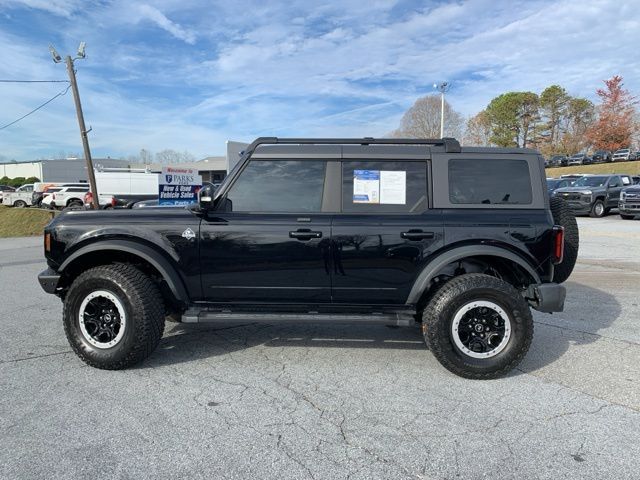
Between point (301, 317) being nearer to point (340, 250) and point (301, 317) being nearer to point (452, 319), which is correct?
point (340, 250)

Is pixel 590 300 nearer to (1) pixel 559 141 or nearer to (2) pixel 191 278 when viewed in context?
(2) pixel 191 278

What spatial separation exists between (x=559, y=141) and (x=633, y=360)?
62.7m

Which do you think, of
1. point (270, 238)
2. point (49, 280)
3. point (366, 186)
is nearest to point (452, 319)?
point (366, 186)

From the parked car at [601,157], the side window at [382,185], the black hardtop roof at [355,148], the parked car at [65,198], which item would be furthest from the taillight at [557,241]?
the parked car at [601,157]

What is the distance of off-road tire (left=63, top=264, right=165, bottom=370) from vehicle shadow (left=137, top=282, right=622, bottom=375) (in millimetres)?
262

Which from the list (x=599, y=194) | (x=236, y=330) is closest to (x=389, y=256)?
(x=236, y=330)

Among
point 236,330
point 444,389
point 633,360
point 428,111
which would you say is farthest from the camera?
point 428,111

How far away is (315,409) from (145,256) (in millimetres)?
1950

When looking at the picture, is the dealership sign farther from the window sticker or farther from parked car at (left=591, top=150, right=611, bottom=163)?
parked car at (left=591, top=150, right=611, bottom=163)

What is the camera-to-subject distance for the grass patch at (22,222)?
18.2 m

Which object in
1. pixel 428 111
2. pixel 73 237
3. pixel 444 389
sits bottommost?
pixel 444 389

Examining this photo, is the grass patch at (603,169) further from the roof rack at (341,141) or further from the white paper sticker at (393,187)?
the white paper sticker at (393,187)

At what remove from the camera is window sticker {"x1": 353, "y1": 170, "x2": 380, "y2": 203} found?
3902mm

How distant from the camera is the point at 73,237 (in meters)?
3.91
